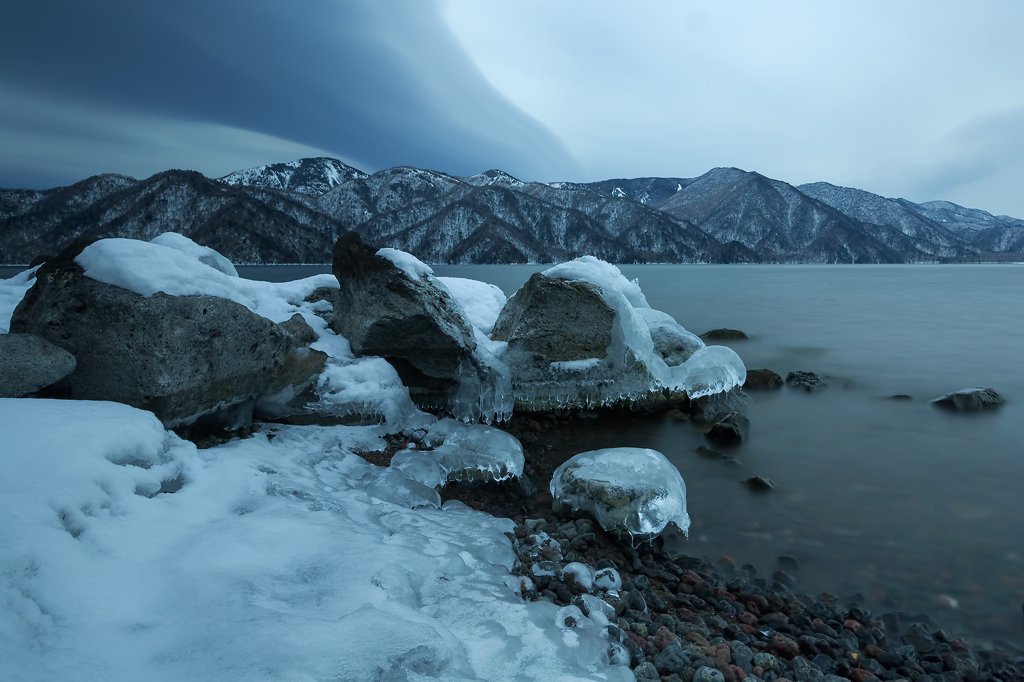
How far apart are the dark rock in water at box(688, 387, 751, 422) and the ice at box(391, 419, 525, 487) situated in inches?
202

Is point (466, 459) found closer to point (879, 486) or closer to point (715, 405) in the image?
point (879, 486)

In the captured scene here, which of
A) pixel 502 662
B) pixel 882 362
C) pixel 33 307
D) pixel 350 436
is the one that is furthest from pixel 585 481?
pixel 882 362

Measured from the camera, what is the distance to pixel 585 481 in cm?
625

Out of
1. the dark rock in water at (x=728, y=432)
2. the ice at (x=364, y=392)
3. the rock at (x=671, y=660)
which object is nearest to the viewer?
the rock at (x=671, y=660)

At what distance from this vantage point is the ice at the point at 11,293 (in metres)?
8.64

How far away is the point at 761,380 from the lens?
13344 millimetres

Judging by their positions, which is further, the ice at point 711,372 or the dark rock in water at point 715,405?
the ice at point 711,372

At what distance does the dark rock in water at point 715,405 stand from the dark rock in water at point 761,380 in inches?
A: 63.4

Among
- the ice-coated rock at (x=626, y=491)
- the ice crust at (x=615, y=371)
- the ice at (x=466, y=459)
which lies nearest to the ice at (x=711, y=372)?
the ice crust at (x=615, y=371)

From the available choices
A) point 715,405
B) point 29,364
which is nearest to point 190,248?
point 29,364

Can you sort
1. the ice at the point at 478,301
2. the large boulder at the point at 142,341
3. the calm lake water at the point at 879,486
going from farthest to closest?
the ice at the point at 478,301, the large boulder at the point at 142,341, the calm lake water at the point at 879,486

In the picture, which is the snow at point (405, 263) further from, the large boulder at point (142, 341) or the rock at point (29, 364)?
the rock at point (29, 364)

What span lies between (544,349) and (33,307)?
25.6 ft

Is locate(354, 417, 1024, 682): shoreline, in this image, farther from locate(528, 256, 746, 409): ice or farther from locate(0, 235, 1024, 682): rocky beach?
locate(528, 256, 746, 409): ice
